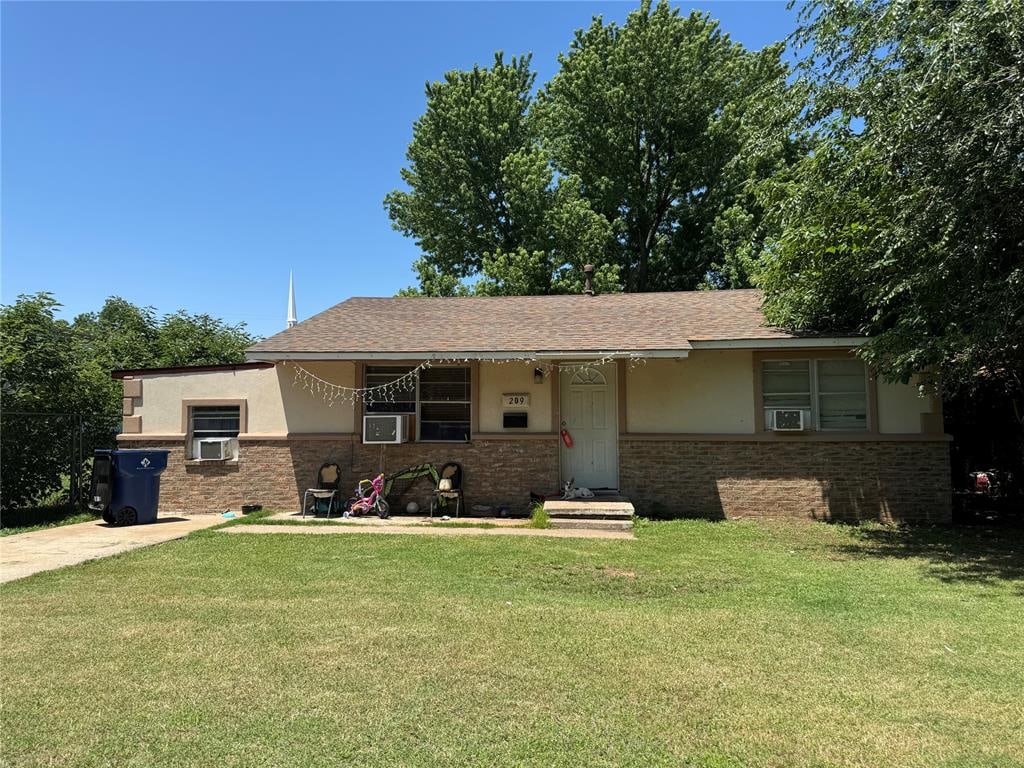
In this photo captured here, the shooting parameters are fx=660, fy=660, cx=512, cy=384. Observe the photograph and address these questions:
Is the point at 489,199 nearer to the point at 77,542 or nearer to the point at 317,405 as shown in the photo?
the point at 317,405

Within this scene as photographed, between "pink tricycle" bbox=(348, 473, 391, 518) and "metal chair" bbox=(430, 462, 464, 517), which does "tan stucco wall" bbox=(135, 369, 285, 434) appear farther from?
"metal chair" bbox=(430, 462, 464, 517)

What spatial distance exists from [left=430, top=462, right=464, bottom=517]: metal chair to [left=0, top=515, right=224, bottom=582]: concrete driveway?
147 inches

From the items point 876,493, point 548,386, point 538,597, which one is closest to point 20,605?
point 538,597

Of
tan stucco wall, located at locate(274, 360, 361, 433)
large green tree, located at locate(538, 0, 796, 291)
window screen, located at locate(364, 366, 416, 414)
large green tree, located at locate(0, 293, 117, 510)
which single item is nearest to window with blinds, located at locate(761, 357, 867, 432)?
window screen, located at locate(364, 366, 416, 414)

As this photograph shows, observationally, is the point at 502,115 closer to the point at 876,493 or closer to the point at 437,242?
the point at 437,242

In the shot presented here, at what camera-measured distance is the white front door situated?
11922mm

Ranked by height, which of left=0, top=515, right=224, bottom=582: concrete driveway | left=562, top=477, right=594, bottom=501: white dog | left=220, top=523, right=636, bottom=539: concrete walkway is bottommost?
left=0, top=515, right=224, bottom=582: concrete driveway

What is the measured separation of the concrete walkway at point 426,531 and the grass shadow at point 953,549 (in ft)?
11.2

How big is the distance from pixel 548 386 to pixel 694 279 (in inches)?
619

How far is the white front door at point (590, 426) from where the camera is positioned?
1192 cm

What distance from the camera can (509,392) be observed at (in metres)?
12.0

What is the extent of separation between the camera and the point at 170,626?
5281 millimetres

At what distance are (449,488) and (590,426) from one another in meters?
2.78

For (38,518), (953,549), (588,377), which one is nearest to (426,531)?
(588,377)
